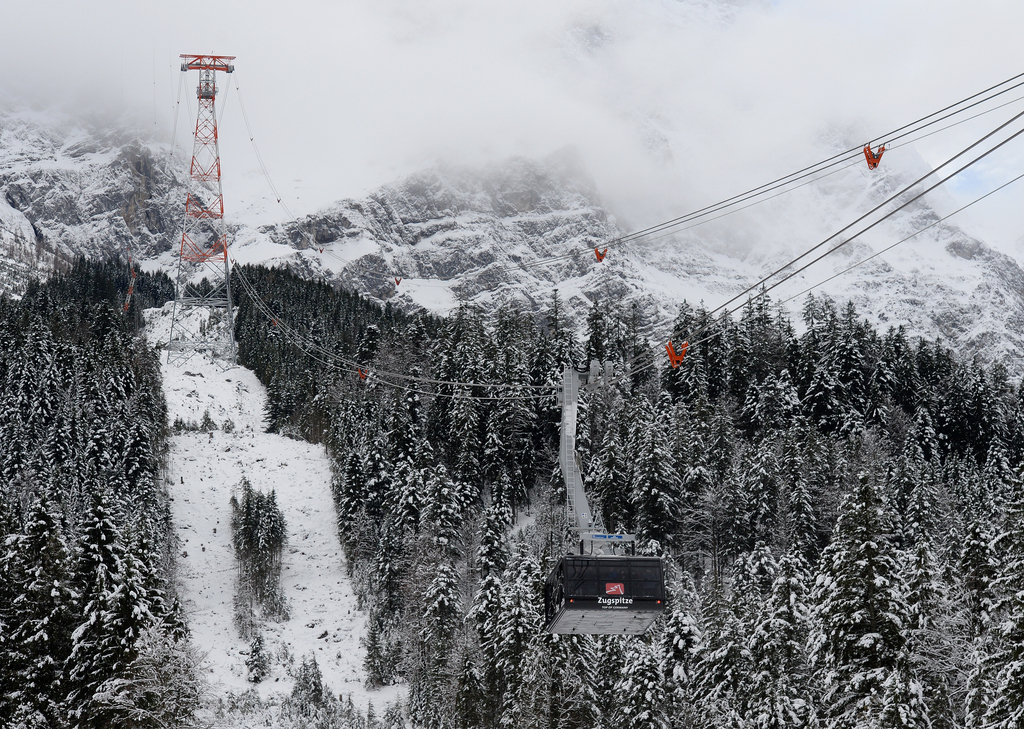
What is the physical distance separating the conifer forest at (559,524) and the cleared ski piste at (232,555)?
198cm

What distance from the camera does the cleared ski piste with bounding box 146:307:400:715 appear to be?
6800cm

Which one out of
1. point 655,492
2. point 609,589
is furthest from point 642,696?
Result: point 655,492

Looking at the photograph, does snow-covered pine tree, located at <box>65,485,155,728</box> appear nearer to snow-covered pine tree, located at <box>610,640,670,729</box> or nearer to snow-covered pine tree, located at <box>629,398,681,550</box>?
snow-covered pine tree, located at <box>610,640,670,729</box>

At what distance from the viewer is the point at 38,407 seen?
82812mm

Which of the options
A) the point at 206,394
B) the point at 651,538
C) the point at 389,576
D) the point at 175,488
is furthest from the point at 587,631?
the point at 206,394

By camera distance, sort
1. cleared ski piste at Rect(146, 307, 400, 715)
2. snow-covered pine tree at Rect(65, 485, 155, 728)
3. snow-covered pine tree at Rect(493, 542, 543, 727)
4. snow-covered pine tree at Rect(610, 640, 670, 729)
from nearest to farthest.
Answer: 1. snow-covered pine tree at Rect(65, 485, 155, 728)
2. snow-covered pine tree at Rect(610, 640, 670, 729)
3. snow-covered pine tree at Rect(493, 542, 543, 727)
4. cleared ski piste at Rect(146, 307, 400, 715)

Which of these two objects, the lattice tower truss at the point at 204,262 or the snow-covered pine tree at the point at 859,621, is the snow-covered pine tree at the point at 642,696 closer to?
the snow-covered pine tree at the point at 859,621

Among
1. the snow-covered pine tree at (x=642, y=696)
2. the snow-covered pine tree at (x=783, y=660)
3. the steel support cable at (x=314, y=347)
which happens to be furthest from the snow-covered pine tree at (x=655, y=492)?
the snow-covered pine tree at (x=642, y=696)

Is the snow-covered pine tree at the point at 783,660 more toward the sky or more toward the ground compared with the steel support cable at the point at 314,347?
more toward the ground

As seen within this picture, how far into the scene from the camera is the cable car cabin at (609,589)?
3184 centimetres

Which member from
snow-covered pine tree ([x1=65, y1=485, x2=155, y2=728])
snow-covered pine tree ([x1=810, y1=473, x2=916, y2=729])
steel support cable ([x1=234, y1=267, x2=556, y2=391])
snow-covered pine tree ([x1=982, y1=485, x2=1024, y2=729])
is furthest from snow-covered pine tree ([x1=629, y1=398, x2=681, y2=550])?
snow-covered pine tree ([x1=65, y1=485, x2=155, y2=728])

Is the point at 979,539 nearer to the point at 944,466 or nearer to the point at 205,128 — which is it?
the point at 944,466

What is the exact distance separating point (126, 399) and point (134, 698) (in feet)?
191

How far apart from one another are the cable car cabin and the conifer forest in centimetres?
642
